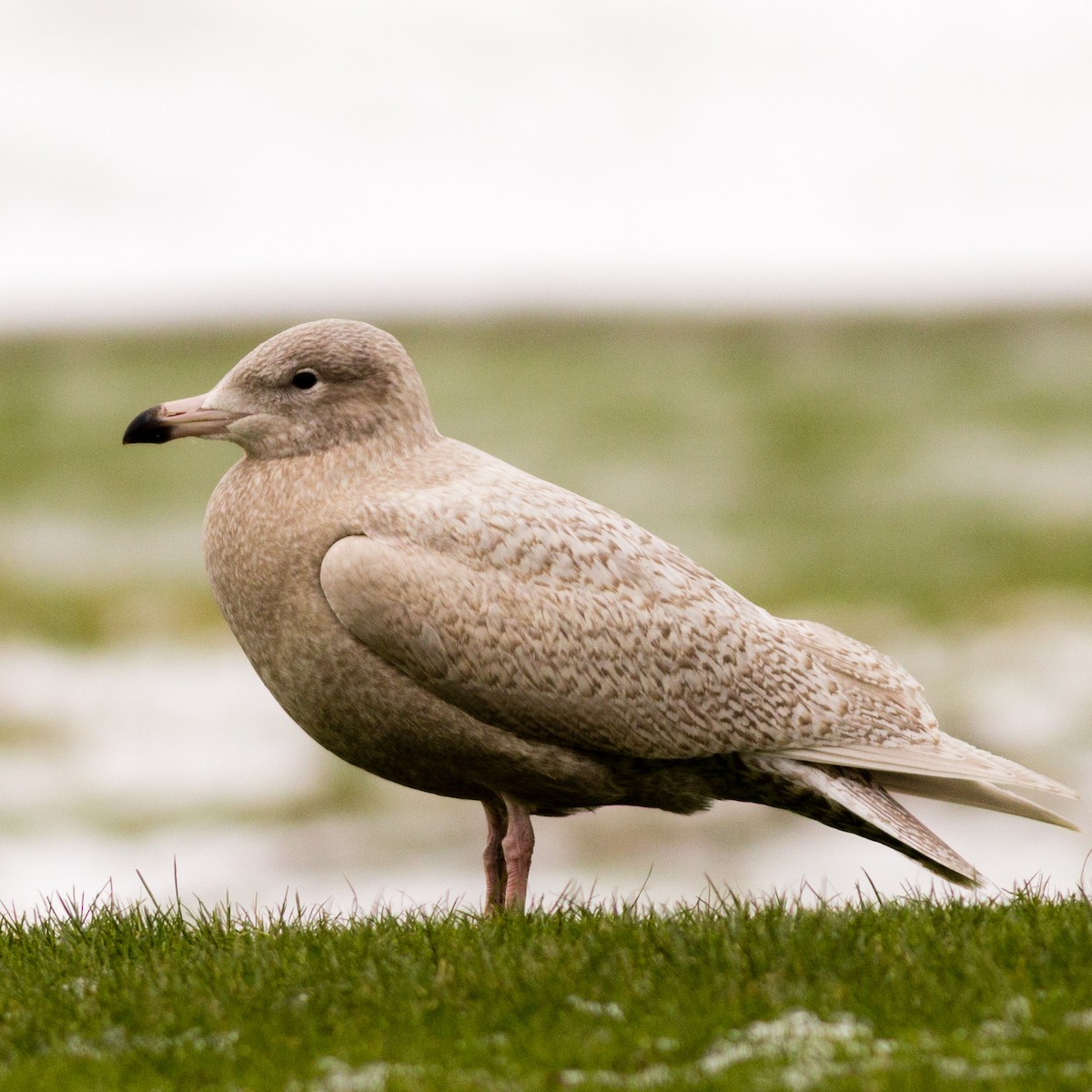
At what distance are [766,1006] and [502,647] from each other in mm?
2082

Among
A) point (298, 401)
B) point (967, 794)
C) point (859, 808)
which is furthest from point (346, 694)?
point (967, 794)

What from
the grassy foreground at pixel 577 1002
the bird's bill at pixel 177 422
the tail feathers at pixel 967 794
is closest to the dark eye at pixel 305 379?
the bird's bill at pixel 177 422

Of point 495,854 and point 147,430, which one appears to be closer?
point 147,430

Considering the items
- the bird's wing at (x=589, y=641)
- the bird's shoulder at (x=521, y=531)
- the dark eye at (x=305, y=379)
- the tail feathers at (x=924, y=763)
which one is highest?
the dark eye at (x=305, y=379)

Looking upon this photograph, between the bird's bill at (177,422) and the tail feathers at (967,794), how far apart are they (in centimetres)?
359

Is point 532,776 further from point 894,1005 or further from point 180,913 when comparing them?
point 894,1005

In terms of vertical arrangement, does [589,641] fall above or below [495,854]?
above

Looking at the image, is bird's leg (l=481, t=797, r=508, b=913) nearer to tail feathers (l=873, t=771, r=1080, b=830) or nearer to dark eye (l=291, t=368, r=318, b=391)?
tail feathers (l=873, t=771, r=1080, b=830)

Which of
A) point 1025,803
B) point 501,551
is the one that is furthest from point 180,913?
point 1025,803

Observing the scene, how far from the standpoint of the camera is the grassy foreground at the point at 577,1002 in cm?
500

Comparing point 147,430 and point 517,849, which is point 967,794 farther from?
A: point 147,430

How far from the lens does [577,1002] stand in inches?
221

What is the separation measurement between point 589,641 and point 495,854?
134cm

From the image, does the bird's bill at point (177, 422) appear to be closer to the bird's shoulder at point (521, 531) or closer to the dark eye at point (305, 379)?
the dark eye at point (305, 379)
